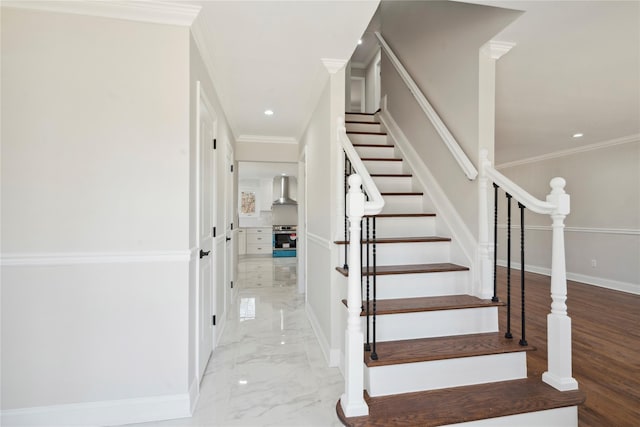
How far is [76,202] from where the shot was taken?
1.71m

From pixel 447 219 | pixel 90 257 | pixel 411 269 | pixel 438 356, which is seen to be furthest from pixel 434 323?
pixel 90 257

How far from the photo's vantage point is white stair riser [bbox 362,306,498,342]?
75.6 inches

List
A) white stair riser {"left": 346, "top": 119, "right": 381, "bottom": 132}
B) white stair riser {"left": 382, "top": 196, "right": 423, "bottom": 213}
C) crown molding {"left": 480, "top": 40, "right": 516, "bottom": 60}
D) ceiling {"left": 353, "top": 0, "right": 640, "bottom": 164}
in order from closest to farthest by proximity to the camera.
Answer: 1. ceiling {"left": 353, "top": 0, "right": 640, "bottom": 164}
2. crown molding {"left": 480, "top": 40, "right": 516, "bottom": 60}
3. white stair riser {"left": 382, "top": 196, "right": 423, "bottom": 213}
4. white stair riser {"left": 346, "top": 119, "right": 381, "bottom": 132}

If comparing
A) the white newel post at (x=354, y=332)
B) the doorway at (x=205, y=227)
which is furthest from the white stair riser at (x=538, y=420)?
the doorway at (x=205, y=227)

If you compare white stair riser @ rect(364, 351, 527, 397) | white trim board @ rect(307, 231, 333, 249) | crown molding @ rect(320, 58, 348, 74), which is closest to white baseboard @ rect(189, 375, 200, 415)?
white stair riser @ rect(364, 351, 527, 397)

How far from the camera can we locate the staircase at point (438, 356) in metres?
1.54

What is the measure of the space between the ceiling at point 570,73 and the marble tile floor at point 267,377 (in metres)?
2.53

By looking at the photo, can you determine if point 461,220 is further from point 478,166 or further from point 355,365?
point 355,365

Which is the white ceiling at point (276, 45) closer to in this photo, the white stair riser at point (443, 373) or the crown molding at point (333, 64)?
the crown molding at point (333, 64)

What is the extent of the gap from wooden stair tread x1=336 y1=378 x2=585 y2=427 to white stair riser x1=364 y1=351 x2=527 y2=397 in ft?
0.11

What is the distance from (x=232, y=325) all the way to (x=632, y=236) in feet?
18.6

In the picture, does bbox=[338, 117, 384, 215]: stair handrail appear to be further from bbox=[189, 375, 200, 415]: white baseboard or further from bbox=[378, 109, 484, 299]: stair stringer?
bbox=[189, 375, 200, 415]: white baseboard

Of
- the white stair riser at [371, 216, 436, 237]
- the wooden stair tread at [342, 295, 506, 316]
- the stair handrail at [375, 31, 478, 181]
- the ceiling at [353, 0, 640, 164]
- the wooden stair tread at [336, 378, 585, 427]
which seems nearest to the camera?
the wooden stair tread at [336, 378, 585, 427]

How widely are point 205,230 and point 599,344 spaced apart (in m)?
3.55
